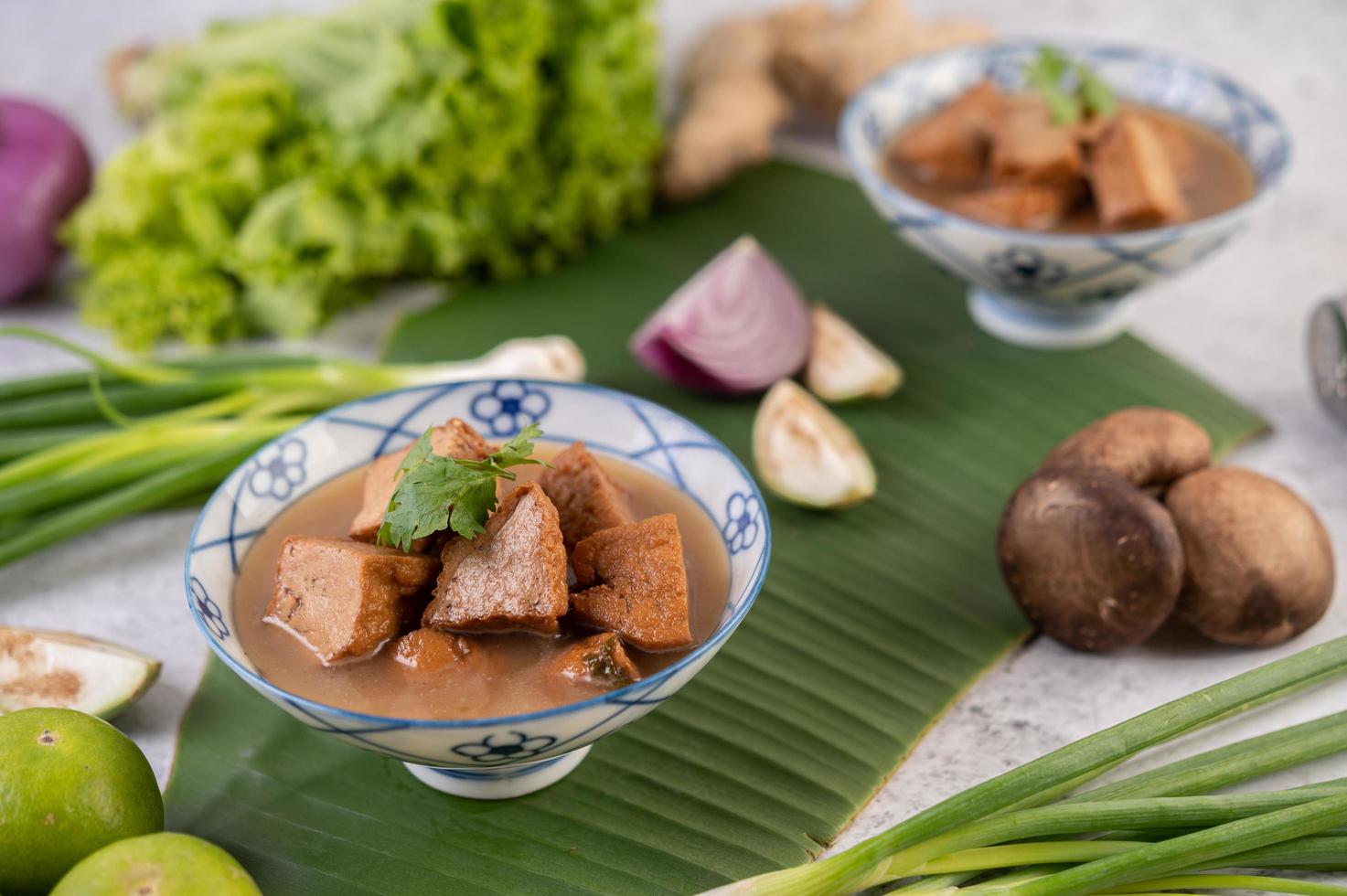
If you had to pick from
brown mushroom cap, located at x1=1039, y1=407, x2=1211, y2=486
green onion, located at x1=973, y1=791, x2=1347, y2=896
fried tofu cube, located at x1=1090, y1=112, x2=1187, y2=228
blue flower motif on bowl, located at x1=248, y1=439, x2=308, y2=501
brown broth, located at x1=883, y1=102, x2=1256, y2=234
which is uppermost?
blue flower motif on bowl, located at x1=248, y1=439, x2=308, y2=501

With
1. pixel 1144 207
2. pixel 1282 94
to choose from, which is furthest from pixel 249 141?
pixel 1282 94

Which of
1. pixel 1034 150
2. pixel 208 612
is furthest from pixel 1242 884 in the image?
pixel 1034 150

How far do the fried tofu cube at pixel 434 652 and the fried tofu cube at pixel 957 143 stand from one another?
2.21 m

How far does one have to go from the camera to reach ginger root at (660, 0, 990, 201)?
180 inches

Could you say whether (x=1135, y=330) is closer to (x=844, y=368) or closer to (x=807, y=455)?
(x=844, y=368)

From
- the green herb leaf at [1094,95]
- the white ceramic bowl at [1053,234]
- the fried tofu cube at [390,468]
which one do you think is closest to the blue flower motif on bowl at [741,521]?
the fried tofu cube at [390,468]

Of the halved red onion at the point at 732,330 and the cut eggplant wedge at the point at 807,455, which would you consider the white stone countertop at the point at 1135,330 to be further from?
the halved red onion at the point at 732,330

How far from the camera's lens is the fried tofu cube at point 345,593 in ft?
6.94

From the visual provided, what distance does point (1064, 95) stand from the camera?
3.63 metres

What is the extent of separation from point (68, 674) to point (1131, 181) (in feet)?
9.07

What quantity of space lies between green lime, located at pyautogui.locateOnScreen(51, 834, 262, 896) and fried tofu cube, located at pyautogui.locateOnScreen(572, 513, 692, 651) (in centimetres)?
68

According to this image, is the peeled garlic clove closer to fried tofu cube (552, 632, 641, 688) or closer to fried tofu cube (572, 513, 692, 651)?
fried tofu cube (572, 513, 692, 651)

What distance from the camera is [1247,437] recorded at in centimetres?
341

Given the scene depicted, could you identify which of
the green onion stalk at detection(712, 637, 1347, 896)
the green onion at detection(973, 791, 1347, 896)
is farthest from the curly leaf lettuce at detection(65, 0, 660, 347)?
the green onion at detection(973, 791, 1347, 896)
